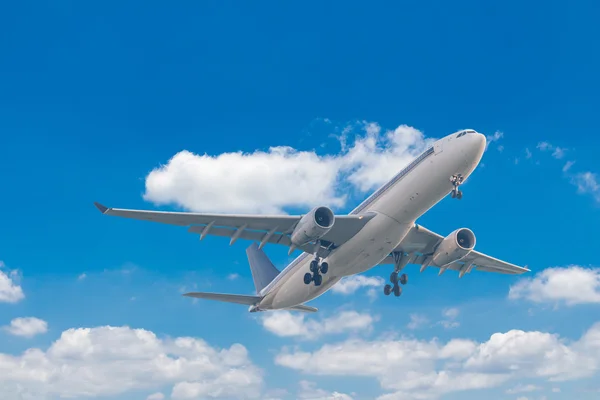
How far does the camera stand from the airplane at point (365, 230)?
32.8 meters

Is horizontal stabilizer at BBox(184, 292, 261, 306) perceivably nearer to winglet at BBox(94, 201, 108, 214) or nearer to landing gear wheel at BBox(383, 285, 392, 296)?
landing gear wheel at BBox(383, 285, 392, 296)

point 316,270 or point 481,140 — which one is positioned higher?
point 481,140

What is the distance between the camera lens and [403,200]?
110 ft

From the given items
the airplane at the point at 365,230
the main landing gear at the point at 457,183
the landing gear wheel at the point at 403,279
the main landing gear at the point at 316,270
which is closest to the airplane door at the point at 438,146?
the airplane at the point at 365,230

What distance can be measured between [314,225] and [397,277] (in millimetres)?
11403

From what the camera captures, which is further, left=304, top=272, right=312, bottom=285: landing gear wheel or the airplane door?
left=304, top=272, right=312, bottom=285: landing gear wheel

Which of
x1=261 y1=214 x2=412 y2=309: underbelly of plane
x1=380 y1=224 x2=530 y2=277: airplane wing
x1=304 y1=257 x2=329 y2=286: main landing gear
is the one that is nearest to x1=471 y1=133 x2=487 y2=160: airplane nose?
x1=261 y1=214 x2=412 y2=309: underbelly of plane

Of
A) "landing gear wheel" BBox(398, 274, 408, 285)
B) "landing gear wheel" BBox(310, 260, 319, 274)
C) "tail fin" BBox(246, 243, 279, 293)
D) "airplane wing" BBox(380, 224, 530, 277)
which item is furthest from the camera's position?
"tail fin" BBox(246, 243, 279, 293)

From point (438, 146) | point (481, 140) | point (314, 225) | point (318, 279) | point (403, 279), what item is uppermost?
point (438, 146)

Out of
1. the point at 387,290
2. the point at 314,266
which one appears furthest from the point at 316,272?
the point at 387,290

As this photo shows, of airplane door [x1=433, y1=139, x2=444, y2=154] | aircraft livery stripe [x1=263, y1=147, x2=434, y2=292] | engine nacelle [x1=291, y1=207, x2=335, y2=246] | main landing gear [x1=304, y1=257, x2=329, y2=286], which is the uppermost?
airplane door [x1=433, y1=139, x2=444, y2=154]

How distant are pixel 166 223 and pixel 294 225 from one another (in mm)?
7210

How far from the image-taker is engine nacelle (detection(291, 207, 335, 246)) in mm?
33531

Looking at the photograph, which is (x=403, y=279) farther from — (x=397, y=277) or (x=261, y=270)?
(x=261, y=270)
